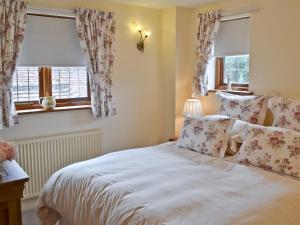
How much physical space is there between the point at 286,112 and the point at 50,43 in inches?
97.4

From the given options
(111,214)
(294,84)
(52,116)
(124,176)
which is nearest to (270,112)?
(294,84)

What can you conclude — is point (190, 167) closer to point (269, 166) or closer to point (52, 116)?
point (269, 166)

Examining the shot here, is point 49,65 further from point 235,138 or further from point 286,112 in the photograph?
point 286,112

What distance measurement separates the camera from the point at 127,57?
4.00m

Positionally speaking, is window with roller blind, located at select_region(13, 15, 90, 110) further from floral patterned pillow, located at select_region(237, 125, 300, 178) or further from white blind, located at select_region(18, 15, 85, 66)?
floral patterned pillow, located at select_region(237, 125, 300, 178)

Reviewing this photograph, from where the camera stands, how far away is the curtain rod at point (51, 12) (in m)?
3.23

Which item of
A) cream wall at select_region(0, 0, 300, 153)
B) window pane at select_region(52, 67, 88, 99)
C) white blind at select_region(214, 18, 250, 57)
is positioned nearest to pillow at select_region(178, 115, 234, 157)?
cream wall at select_region(0, 0, 300, 153)

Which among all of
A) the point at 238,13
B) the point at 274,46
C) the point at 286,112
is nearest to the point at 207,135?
the point at 286,112

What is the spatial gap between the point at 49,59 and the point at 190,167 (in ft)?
6.36

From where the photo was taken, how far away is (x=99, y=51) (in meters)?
3.62

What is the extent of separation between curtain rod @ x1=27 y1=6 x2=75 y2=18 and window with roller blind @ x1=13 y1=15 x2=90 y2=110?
44mm

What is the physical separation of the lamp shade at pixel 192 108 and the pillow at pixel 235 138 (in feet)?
3.01

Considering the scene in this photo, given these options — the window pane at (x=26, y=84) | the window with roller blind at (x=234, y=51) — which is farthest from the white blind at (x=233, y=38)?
the window pane at (x=26, y=84)

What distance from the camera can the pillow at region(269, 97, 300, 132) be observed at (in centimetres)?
287
